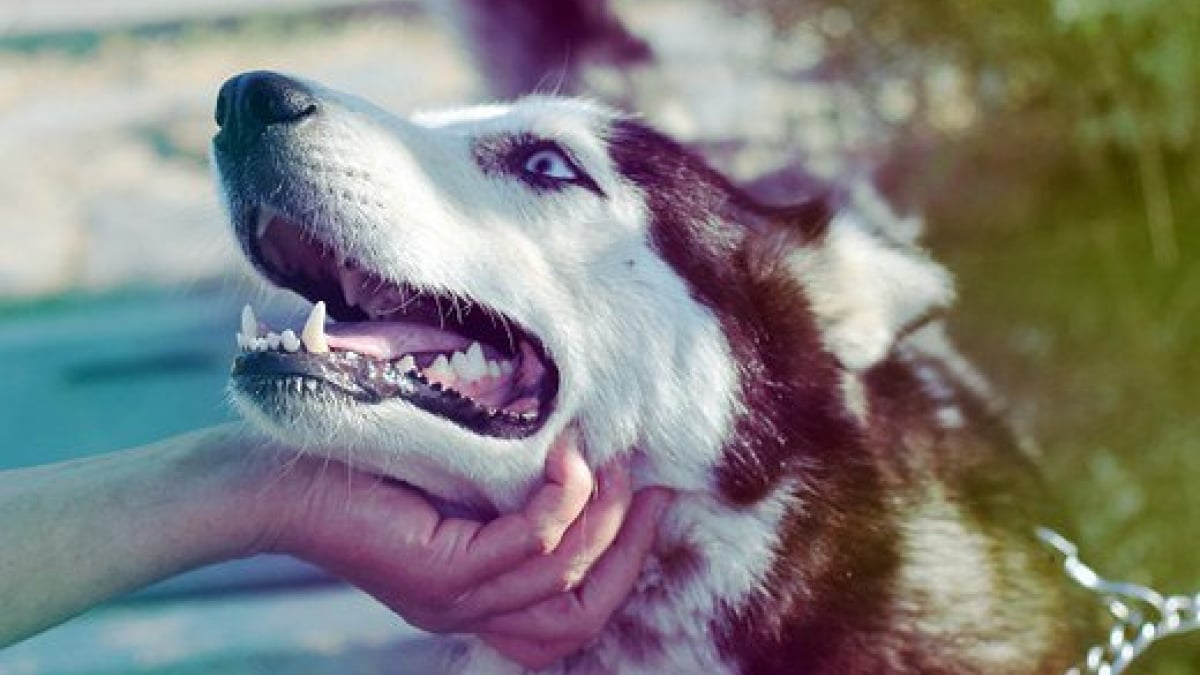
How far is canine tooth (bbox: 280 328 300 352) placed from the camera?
216 cm

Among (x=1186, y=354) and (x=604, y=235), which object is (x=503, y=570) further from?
(x=1186, y=354)

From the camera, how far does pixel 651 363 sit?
7.54 feet

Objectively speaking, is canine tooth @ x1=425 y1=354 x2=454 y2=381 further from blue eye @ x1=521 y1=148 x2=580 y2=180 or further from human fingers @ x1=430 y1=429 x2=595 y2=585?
blue eye @ x1=521 y1=148 x2=580 y2=180

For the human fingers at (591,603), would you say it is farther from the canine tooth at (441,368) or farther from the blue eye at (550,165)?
the blue eye at (550,165)

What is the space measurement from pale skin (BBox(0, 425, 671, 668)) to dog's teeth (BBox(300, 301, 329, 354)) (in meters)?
0.18

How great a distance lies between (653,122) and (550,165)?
0.21 meters

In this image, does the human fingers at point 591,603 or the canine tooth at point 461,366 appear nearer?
the canine tooth at point 461,366

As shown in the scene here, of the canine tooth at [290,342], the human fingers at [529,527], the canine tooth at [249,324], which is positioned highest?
the canine tooth at [290,342]

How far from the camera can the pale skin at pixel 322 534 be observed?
87.3 inches

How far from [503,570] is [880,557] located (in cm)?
61

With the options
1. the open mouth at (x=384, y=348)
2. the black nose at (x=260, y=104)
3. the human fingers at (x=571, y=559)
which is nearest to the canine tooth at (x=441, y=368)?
the open mouth at (x=384, y=348)

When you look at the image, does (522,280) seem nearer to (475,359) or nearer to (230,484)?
(475,359)

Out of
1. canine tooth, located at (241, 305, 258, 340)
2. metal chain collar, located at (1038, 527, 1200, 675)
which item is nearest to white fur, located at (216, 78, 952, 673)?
canine tooth, located at (241, 305, 258, 340)

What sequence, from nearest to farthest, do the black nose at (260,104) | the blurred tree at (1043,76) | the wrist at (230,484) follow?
the black nose at (260,104) < the wrist at (230,484) < the blurred tree at (1043,76)
